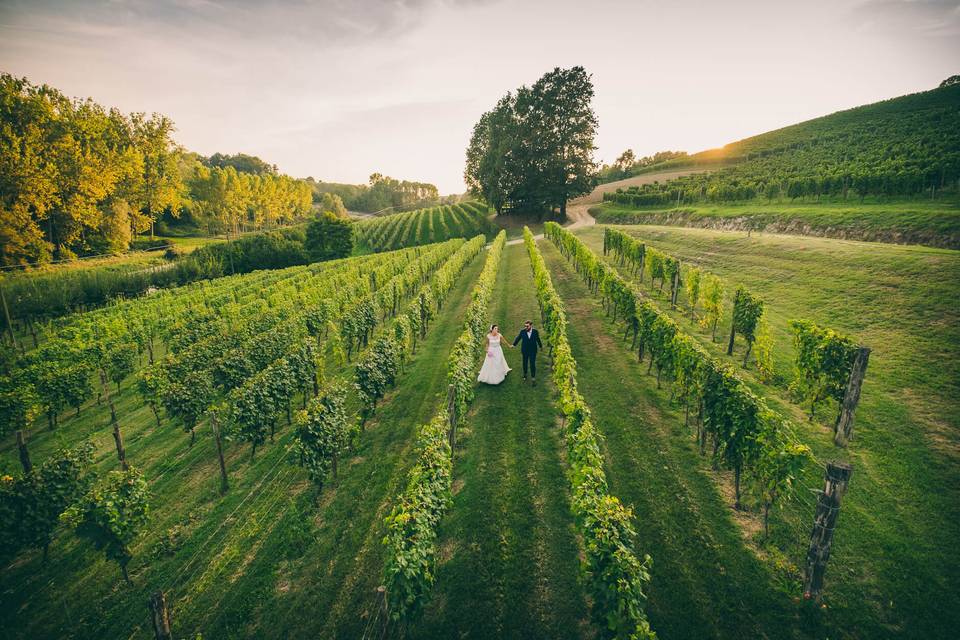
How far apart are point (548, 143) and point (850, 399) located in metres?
58.4

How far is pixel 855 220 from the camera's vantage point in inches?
1005

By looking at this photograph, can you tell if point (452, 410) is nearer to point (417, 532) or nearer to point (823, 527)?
point (417, 532)

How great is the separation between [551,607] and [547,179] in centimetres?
6034

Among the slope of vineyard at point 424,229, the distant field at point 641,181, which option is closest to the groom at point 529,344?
the slope of vineyard at point 424,229

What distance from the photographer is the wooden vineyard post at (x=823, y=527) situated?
5.46 m

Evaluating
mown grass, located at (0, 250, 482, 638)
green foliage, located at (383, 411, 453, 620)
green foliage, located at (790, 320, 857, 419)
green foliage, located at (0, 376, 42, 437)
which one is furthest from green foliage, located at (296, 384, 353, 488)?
green foliage, located at (790, 320, 857, 419)

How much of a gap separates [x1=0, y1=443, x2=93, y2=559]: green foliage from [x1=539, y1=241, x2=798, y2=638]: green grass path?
39.5 feet

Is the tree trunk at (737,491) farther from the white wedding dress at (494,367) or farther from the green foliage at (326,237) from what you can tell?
the green foliage at (326,237)

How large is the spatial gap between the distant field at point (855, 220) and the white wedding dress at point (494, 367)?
81.4 ft

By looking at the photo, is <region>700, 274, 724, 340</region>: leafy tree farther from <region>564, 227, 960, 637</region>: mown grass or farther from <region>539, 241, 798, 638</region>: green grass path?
<region>539, 241, 798, 638</region>: green grass path

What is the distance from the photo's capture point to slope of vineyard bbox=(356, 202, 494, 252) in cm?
6788

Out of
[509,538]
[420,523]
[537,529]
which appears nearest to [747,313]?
[537,529]

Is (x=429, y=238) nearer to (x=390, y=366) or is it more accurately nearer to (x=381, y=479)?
(x=390, y=366)

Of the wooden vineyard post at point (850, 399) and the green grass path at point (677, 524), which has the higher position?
the wooden vineyard post at point (850, 399)
